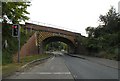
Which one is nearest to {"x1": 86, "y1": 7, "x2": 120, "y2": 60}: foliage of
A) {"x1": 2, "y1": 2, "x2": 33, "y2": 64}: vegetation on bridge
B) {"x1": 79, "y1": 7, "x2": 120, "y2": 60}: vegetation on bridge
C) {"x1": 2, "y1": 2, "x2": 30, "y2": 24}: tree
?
{"x1": 79, "y1": 7, "x2": 120, "y2": 60}: vegetation on bridge

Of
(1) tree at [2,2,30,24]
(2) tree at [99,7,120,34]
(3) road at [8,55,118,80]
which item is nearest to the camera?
(3) road at [8,55,118,80]

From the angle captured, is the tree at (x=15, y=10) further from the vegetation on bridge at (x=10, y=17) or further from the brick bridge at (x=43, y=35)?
the brick bridge at (x=43, y=35)

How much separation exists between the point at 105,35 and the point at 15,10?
109 ft

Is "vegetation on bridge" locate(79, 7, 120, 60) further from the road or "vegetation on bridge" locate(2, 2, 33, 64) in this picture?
the road

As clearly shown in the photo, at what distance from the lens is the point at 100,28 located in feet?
206

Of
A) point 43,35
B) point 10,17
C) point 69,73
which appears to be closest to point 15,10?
point 10,17

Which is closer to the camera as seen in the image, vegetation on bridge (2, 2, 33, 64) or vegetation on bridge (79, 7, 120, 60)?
vegetation on bridge (2, 2, 33, 64)

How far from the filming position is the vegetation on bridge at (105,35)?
4785 cm

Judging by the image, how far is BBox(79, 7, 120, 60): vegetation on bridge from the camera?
4785 cm

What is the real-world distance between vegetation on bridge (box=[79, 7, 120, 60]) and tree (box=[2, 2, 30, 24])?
22796 mm

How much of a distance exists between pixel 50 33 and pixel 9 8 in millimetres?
43108

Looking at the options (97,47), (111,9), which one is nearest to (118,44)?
(97,47)

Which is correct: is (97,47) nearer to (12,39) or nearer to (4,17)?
(12,39)

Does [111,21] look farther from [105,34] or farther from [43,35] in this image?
[43,35]
